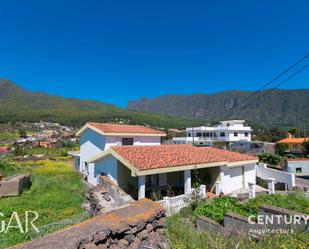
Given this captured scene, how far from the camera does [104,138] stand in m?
18.8

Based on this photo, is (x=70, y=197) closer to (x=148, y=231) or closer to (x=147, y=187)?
(x=147, y=187)

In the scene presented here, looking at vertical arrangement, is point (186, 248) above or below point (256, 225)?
above

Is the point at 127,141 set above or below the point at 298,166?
above

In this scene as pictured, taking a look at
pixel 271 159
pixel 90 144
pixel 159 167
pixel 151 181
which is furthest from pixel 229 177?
pixel 271 159

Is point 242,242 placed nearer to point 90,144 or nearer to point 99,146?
point 99,146

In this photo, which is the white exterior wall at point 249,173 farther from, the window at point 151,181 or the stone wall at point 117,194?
the stone wall at point 117,194

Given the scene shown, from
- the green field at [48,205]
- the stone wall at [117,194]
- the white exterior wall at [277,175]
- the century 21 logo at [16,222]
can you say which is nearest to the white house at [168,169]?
the stone wall at [117,194]

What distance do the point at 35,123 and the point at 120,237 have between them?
118 metres

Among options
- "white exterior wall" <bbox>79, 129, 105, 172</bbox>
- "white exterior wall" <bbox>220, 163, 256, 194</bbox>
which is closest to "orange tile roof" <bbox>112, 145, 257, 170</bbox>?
"white exterior wall" <bbox>220, 163, 256, 194</bbox>

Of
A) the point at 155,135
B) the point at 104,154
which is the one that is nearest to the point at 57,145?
the point at 155,135

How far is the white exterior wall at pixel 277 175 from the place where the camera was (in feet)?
55.3

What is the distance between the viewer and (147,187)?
1498 centimetres

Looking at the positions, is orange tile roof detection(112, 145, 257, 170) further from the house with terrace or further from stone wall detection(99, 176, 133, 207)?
stone wall detection(99, 176, 133, 207)

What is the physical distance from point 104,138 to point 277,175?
50.3ft
